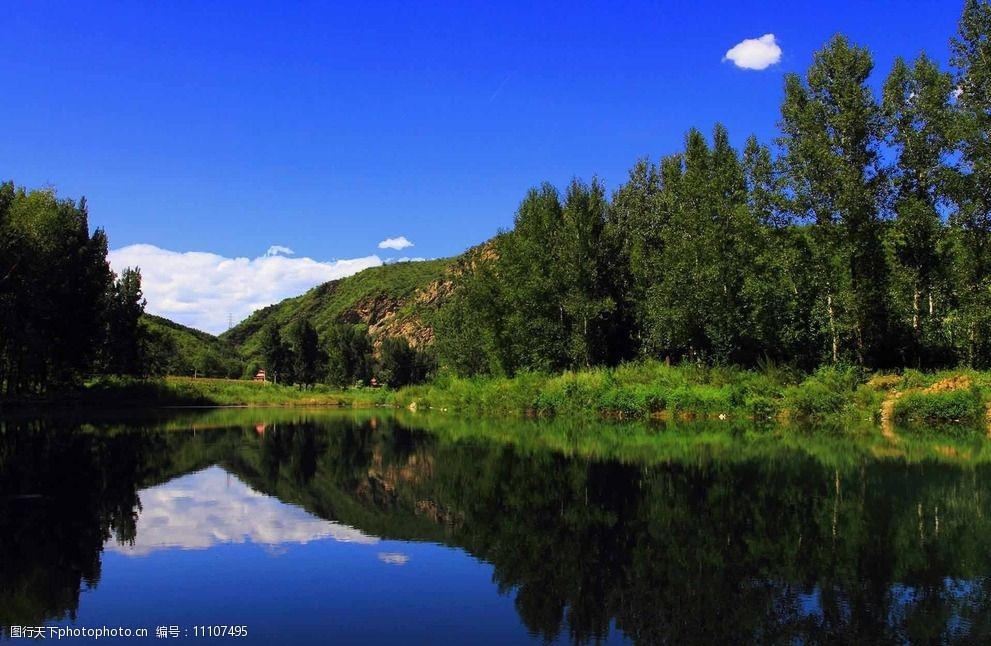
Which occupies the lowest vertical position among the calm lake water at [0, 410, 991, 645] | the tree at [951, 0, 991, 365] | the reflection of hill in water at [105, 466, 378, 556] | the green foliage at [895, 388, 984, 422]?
the reflection of hill in water at [105, 466, 378, 556]

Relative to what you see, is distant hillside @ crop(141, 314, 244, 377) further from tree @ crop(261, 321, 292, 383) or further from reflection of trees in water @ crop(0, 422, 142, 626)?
reflection of trees in water @ crop(0, 422, 142, 626)

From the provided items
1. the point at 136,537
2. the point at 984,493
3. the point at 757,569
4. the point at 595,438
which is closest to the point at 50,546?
the point at 136,537

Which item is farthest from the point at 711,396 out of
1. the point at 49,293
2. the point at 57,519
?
the point at 49,293

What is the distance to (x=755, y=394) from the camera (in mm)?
35812

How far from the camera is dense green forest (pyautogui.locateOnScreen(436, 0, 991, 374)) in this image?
Result: 115 feet

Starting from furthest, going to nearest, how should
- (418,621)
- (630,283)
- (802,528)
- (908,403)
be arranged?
(630,283), (908,403), (802,528), (418,621)

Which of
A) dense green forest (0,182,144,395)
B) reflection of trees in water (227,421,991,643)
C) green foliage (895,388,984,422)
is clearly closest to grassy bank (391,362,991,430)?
green foliage (895,388,984,422)

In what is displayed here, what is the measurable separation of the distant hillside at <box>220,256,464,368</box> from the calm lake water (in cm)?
11530

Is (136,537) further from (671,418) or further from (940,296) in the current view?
(940,296)

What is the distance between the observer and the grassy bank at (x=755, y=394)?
102ft

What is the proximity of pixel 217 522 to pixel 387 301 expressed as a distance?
156 meters

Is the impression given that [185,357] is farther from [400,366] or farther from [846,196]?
[846,196]

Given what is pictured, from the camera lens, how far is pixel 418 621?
7637 mm

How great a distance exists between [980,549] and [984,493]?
5.08 m
